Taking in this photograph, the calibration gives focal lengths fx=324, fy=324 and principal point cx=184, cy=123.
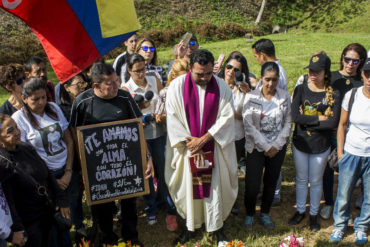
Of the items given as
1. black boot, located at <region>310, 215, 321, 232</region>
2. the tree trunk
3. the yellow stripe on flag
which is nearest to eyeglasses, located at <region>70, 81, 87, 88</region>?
the yellow stripe on flag

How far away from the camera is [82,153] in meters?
3.46

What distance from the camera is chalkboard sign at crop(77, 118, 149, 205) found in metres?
3.47

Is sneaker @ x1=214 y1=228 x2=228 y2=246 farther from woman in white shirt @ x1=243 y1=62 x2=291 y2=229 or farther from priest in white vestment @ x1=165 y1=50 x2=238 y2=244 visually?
woman in white shirt @ x1=243 y1=62 x2=291 y2=229

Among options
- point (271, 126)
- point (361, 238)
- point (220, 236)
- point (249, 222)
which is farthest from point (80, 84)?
point (361, 238)

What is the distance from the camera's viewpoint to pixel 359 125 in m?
3.63

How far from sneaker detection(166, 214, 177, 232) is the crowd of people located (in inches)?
1.1

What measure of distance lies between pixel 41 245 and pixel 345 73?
411cm

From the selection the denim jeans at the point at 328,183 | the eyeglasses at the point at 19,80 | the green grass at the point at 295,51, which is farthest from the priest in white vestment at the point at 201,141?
the green grass at the point at 295,51

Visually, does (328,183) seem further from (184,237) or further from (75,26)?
(75,26)

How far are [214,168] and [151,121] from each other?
101 cm

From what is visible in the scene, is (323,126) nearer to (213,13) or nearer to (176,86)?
(176,86)

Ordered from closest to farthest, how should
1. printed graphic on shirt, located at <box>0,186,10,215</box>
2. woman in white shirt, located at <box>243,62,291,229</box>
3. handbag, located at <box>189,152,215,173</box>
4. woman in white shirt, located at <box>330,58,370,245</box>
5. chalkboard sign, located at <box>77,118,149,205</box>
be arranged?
printed graphic on shirt, located at <box>0,186,10,215</box>
chalkboard sign, located at <box>77,118,149,205</box>
woman in white shirt, located at <box>330,58,370,245</box>
handbag, located at <box>189,152,215,173</box>
woman in white shirt, located at <box>243,62,291,229</box>

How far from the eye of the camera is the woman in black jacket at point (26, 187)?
2.81 m

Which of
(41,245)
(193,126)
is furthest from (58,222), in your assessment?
(193,126)
